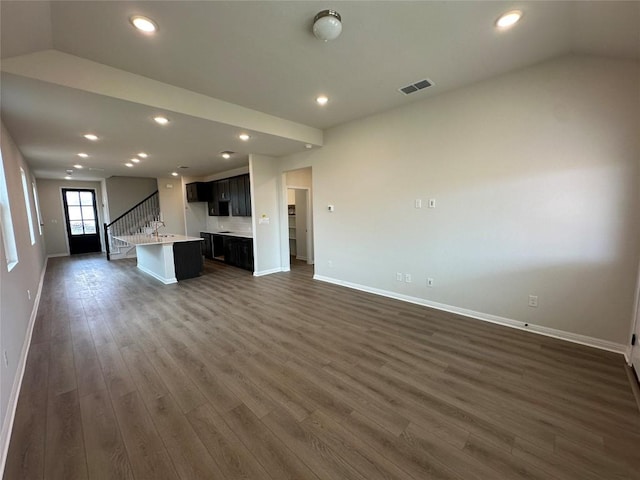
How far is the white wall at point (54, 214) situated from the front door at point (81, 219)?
0.13 metres

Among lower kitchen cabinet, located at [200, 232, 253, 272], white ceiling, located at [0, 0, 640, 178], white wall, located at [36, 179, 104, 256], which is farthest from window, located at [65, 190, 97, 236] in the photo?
white ceiling, located at [0, 0, 640, 178]

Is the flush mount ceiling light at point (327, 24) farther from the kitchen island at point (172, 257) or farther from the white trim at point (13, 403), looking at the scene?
the kitchen island at point (172, 257)

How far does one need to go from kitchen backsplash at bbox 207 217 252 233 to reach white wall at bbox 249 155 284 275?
1774 mm

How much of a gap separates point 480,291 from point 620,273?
1.22 m

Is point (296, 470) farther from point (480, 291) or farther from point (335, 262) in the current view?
point (335, 262)

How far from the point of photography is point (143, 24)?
2.01m

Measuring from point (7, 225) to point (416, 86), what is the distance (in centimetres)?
493

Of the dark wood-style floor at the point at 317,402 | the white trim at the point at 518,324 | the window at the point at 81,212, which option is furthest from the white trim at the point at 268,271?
the window at the point at 81,212

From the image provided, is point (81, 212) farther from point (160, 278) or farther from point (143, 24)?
point (143, 24)

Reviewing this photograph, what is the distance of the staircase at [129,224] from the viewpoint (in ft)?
27.3

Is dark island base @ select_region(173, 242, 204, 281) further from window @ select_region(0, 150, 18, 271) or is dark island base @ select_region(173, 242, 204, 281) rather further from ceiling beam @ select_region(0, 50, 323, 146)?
ceiling beam @ select_region(0, 50, 323, 146)

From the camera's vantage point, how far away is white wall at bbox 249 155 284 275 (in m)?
5.62

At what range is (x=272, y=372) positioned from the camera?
2350 millimetres

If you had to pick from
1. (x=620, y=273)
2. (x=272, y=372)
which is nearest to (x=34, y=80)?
(x=272, y=372)
